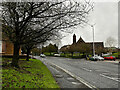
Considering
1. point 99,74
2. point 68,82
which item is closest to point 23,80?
point 68,82

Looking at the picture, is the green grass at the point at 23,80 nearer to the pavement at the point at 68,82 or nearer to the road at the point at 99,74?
the pavement at the point at 68,82

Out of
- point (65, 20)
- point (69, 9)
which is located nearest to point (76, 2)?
point (69, 9)

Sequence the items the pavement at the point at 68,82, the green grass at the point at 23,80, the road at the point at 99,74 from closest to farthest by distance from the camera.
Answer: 1. the green grass at the point at 23,80
2. the pavement at the point at 68,82
3. the road at the point at 99,74

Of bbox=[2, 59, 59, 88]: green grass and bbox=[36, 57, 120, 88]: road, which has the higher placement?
bbox=[2, 59, 59, 88]: green grass

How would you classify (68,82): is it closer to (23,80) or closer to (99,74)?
(23,80)

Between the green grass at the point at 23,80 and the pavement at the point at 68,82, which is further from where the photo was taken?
the pavement at the point at 68,82

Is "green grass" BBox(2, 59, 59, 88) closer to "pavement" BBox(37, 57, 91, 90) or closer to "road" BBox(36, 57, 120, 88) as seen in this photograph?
"pavement" BBox(37, 57, 91, 90)

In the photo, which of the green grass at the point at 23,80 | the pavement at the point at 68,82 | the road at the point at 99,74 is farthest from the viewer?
the road at the point at 99,74

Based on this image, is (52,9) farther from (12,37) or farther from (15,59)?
(15,59)

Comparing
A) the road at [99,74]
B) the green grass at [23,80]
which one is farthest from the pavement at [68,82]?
the road at [99,74]

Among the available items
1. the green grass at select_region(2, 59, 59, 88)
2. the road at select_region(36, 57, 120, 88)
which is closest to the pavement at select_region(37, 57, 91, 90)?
the green grass at select_region(2, 59, 59, 88)

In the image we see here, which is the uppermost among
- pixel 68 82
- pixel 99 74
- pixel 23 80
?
pixel 23 80

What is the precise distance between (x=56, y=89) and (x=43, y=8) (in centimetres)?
578

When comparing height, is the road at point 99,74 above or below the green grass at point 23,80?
below
